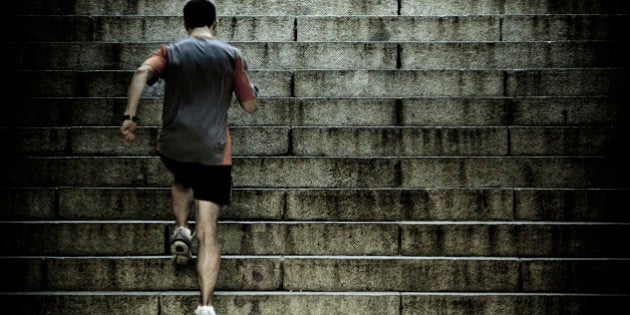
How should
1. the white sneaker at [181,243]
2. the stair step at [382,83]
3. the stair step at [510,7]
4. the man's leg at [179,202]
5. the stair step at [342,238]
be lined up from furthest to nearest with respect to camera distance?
the stair step at [510,7] < the stair step at [382,83] < the stair step at [342,238] < the man's leg at [179,202] < the white sneaker at [181,243]

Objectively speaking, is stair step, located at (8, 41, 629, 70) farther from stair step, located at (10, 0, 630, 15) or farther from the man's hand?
the man's hand

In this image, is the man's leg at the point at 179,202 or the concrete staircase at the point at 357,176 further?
the concrete staircase at the point at 357,176

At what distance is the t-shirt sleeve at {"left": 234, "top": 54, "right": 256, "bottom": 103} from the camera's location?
4.53 metres

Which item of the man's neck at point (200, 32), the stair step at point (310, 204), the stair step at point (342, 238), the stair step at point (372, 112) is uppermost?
the man's neck at point (200, 32)

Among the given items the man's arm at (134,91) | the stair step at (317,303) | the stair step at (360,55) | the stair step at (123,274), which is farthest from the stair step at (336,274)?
the stair step at (360,55)

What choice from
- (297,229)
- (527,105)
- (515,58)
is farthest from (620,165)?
(297,229)

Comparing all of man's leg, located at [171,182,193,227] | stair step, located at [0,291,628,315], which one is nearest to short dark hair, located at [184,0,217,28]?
man's leg, located at [171,182,193,227]

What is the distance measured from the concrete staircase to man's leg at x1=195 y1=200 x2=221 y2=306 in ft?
1.96

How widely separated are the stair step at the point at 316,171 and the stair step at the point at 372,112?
0.59 m

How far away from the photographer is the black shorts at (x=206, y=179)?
4.41 meters

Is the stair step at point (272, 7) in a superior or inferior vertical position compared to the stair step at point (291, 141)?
superior

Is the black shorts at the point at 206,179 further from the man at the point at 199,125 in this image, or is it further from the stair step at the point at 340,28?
the stair step at the point at 340,28

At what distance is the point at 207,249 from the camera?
4414 mm

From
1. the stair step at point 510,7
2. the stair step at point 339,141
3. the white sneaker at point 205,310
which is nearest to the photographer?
the white sneaker at point 205,310
